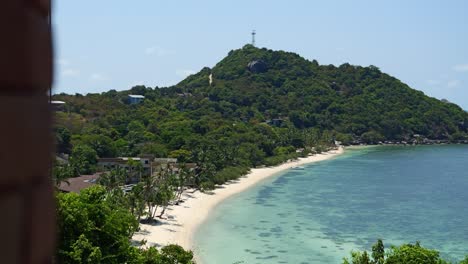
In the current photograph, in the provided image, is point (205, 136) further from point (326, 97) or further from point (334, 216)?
point (326, 97)

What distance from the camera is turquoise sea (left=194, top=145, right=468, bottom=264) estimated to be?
3161cm

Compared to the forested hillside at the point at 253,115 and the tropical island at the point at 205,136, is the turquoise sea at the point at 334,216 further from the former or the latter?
the forested hillside at the point at 253,115

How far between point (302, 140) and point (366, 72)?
5666 cm

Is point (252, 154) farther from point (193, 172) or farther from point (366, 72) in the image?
point (366, 72)

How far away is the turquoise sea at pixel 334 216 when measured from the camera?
104ft

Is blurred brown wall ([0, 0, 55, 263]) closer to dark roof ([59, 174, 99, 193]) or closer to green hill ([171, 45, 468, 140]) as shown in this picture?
dark roof ([59, 174, 99, 193])

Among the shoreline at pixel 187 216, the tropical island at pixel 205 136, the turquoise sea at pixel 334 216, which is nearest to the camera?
the tropical island at pixel 205 136

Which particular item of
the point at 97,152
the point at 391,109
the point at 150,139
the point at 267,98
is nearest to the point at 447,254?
the point at 97,152

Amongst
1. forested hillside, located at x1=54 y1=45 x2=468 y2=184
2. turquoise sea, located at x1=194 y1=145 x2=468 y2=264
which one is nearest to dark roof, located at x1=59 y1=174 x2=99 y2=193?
forested hillside, located at x1=54 y1=45 x2=468 y2=184

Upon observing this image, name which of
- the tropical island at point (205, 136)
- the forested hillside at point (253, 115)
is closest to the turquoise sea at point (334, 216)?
the tropical island at point (205, 136)

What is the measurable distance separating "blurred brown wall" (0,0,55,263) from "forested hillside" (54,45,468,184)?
151 ft

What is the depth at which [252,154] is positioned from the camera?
7069cm

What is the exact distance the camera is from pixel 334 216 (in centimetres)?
4228

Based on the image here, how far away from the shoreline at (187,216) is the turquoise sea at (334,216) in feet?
2.53
